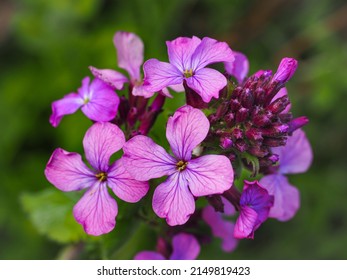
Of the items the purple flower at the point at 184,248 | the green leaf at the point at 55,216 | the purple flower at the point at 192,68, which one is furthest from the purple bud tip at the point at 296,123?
the green leaf at the point at 55,216

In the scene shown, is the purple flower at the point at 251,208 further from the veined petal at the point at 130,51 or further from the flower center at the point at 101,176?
the veined petal at the point at 130,51

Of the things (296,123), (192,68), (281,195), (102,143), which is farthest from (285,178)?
(102,143)

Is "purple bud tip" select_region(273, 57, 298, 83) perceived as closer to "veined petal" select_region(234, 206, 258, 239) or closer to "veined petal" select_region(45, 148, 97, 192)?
"veined petal" select_region(234, 206, 258, 239)

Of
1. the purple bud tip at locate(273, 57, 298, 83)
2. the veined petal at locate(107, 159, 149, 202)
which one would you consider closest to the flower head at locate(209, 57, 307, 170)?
the purple bud tip at locate(273, 57, 298, 83)

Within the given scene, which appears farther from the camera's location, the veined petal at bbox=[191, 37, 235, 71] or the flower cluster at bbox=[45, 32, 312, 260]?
the veined petal at bbox=[191, 37, 235, 71]

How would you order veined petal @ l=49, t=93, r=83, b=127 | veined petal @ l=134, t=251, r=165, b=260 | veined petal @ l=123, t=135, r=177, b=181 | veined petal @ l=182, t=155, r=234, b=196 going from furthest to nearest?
1. veined petal @ l=134, t=251, r=165, b=260
2. veined petal @ l=49, t=93, r=83, b=127
3. veined petal @ l=123, t=135, r=177, b=181
4. veined petal @ l=182, t=155, r=234, b=196

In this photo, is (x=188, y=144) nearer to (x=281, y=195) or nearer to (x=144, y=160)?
(x=144, y=160)
